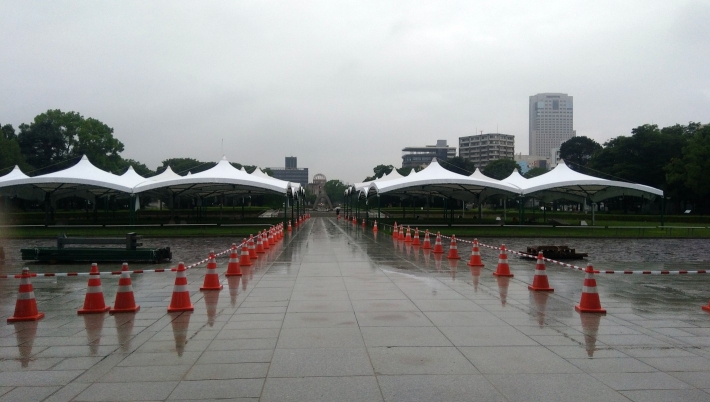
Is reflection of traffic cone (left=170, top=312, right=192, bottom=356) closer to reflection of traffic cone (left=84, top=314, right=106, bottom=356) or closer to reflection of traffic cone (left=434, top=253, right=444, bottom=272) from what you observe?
reflection of traffic cone (left=84, top=314, right=106, bottom=356)

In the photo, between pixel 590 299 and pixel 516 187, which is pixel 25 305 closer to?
pixel 590 299

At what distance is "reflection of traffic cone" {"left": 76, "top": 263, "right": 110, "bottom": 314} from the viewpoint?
9562 millimetres

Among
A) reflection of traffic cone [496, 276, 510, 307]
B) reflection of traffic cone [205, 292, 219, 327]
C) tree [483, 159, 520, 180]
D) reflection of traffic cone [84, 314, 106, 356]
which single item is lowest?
reflection of traffic cone [84, 314, 106, 356]

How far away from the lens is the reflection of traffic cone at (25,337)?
22.7ft

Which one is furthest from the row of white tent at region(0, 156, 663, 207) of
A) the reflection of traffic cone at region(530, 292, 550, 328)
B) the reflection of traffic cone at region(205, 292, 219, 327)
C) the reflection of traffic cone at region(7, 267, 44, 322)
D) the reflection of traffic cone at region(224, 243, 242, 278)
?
the reflection of traffic cone at region(7, 267, 44, 322)

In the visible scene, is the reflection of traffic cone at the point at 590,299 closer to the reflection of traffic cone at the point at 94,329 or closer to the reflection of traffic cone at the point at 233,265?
the reflection of traffic cone at the point at 94,329

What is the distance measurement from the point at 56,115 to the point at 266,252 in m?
73.9

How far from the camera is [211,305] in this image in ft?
33.9

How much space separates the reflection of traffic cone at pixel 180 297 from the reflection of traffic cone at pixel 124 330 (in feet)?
2.48

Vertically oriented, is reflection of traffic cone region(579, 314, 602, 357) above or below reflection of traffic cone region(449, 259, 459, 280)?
below

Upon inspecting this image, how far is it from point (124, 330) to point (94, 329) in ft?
1.62

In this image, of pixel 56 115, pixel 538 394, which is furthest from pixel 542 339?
pixel 56 115

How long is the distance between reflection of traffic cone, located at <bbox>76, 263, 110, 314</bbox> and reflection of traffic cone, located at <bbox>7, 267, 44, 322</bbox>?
68 cm

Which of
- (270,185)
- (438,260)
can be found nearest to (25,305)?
(438,260)
